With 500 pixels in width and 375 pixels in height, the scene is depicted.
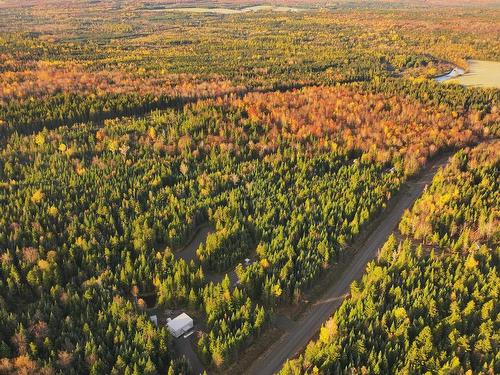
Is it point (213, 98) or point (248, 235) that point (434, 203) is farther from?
point (213, 98)

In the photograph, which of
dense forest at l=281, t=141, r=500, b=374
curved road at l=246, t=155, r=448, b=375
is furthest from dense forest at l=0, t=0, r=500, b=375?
curved road at l=246, t=155, r=448, b=375

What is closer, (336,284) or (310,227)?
(336,284)

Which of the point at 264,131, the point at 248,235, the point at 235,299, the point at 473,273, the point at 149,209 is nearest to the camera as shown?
the point at 235,299

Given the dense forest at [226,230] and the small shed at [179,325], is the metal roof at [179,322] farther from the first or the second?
the dense forest at [226,230]

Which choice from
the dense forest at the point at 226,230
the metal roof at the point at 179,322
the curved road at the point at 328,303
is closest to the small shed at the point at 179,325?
the metal roof at the point at 179,322

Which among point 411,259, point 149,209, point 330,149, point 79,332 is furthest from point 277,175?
point 79,332

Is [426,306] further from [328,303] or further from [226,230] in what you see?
[226,230]
